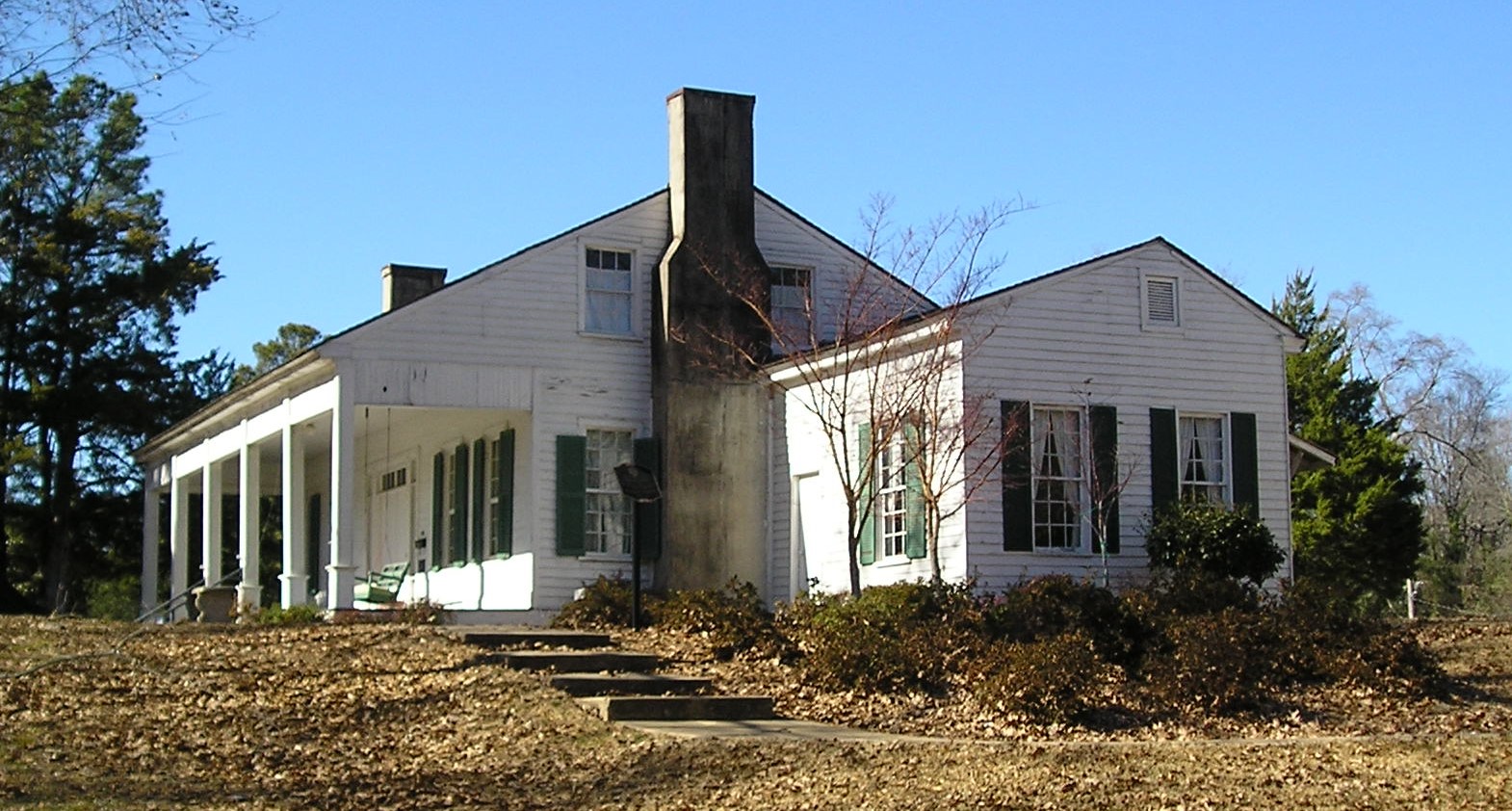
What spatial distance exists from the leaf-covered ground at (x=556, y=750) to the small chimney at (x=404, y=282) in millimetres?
12371

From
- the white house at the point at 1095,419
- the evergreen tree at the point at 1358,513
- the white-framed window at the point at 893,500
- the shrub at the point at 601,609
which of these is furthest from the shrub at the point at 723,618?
the evergreen tree at the point at 1358,513

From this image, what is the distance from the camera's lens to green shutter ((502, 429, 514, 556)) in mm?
23562

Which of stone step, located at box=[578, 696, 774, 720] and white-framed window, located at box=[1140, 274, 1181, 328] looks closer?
stone step, located at box=[578, 696, 774, 720]

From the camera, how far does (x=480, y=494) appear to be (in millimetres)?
24891

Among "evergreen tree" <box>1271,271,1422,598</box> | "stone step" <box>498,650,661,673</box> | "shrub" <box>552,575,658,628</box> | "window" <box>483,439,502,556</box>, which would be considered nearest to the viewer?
"stone step" <box>498,650,661,673</box>

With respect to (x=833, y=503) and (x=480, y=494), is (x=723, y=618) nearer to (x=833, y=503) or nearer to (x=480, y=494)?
(x=833, y=503)

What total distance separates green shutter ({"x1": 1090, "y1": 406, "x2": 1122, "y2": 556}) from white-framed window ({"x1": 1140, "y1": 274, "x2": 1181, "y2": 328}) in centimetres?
126

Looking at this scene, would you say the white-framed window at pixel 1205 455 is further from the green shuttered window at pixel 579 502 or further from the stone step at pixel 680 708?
the stone step at pixel 680 708

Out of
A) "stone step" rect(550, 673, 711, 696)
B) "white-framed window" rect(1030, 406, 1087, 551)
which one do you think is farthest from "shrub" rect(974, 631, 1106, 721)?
"white-framed window" rect(1030, 406, 1087, 551)

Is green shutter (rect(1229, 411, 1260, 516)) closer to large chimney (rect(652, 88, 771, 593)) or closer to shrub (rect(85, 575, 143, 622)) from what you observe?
large chimney (rect(652, 88, 771, 593))

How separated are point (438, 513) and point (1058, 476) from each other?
9597mm

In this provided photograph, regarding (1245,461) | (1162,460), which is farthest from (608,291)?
(1245,461)

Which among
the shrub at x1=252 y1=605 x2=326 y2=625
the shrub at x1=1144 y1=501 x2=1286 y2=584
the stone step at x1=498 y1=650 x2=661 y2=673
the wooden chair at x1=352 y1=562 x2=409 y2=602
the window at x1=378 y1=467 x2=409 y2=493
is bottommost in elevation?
the stone step at x1=498 y1=650 x2=661 y2=673

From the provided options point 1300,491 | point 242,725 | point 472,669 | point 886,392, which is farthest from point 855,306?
point 1300,491
